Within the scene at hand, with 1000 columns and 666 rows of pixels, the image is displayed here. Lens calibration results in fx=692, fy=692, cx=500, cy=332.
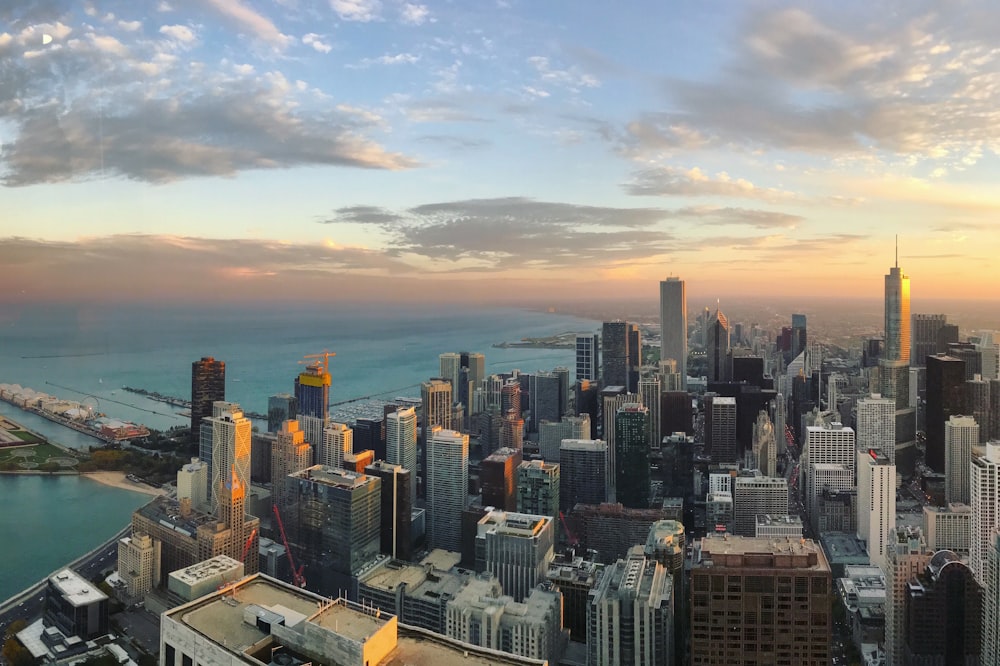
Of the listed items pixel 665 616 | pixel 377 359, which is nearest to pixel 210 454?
pixel 377 359

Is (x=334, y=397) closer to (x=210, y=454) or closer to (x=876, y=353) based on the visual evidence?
(x=210, y=454)

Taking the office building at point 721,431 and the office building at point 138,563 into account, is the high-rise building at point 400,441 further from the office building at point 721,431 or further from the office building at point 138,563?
the office building at point 721,431

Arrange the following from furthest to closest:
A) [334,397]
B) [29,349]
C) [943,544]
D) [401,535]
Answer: [334,397], [401,535], [943,544], [29,349]

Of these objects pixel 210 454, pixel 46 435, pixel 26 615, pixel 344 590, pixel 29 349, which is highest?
pixel 29 349

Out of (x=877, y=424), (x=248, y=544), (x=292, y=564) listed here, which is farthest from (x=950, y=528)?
(x=248, y=544)

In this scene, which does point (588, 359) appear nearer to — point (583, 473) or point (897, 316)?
point (583, 473)
